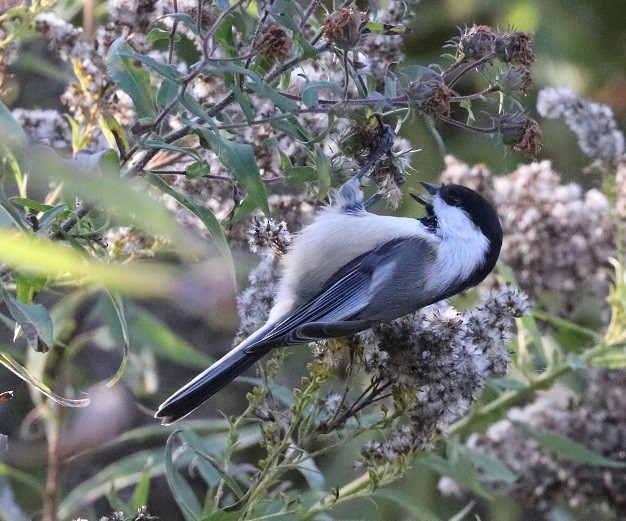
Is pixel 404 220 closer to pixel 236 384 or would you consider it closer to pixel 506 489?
pixel 506 489

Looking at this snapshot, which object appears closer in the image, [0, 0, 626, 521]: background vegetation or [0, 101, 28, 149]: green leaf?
[0, 101, 28, 149]: green leaf

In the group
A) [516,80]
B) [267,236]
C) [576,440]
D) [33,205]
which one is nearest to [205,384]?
[267,236]

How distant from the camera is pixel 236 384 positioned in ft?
12.3

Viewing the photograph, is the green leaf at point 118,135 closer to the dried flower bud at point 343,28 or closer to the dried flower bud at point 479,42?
the dried flower bud at point 343,28

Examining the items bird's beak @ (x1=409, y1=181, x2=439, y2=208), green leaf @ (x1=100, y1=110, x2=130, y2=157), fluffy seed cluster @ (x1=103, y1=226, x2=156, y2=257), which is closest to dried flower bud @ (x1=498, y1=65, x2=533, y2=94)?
green leaf @ (x1=100, y1=110, x2=130, y2=157)

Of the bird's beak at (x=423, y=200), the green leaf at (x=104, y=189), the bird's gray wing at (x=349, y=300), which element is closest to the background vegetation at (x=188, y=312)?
the green leaf at (x=104, y=189)

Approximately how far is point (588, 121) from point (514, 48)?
3.12ft

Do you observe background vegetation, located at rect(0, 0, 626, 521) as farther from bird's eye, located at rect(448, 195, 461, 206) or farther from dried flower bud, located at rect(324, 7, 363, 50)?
bird's eye, located at rect(448, 195, 461, 206)

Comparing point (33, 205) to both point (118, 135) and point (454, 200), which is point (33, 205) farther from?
point (454, 200)

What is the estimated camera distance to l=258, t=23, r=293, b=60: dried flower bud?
4.22ft

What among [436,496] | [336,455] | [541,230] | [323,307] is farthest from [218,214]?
[436,496]

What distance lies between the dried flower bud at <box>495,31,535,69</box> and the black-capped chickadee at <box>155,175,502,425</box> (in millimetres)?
372

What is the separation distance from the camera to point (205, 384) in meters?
1.66

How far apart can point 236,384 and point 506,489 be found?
1459 mm
